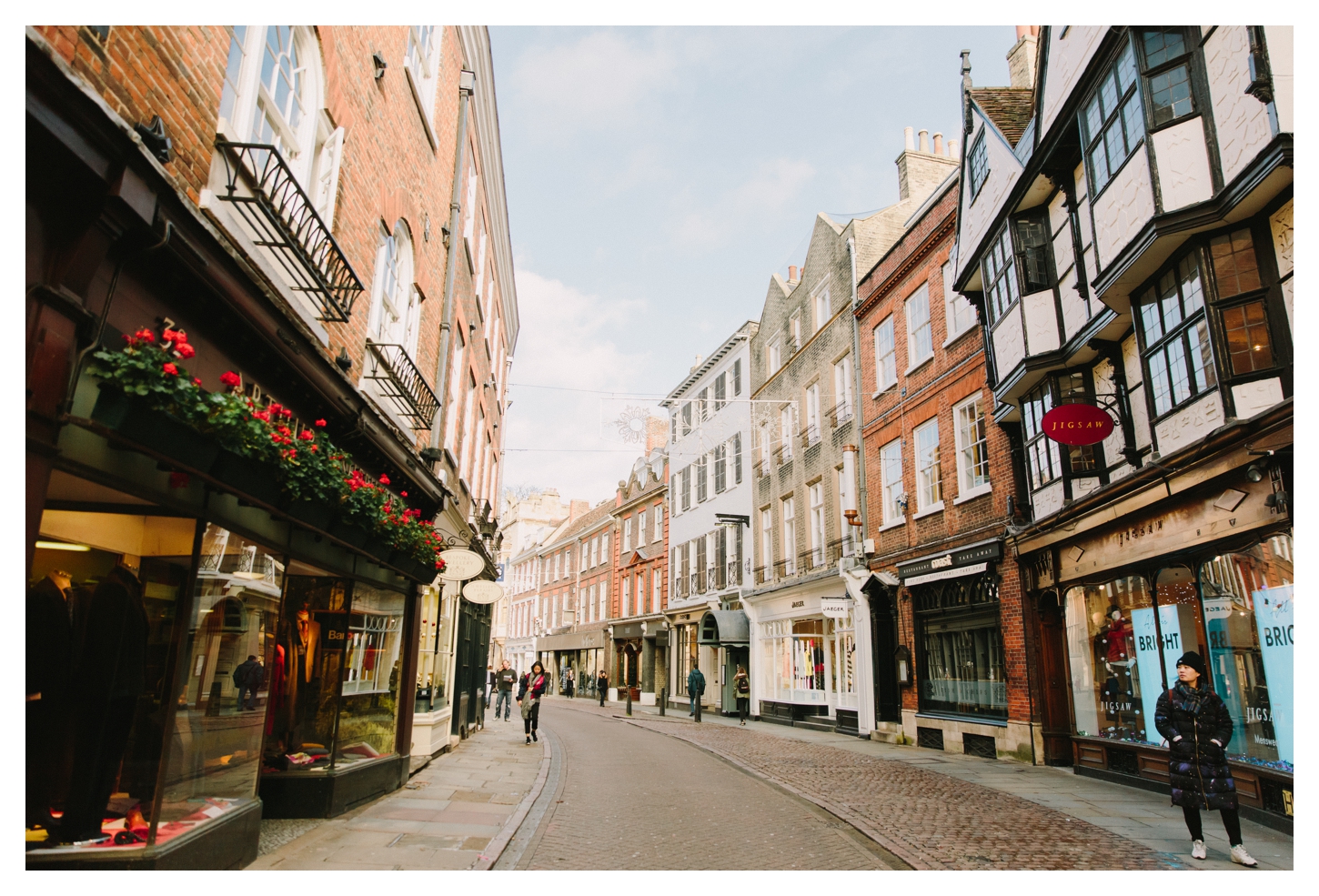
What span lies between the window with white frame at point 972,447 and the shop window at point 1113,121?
569 cm

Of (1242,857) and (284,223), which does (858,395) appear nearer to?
(1242,857)

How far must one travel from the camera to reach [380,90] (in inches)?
353

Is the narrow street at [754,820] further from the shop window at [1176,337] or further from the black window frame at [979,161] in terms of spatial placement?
the black window frame at [979,161]

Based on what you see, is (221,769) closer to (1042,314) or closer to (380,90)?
(380,90)

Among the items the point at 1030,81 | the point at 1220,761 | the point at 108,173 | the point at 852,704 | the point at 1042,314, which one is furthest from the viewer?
the point at 852,704

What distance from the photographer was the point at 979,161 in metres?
15.4

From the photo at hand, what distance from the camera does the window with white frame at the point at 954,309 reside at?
648 inches

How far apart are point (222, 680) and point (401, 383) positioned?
454cm

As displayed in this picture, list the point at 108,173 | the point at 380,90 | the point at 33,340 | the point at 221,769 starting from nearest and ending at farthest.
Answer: the point at 33,340, the point at 108,173, the point at 221,769, the point at 380,90

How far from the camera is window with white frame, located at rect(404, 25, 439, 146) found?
10.5 m

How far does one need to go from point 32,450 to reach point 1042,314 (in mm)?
13290

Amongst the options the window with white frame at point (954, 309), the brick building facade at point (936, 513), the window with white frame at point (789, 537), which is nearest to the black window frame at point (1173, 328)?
the brick building facade at point (936, 513)
